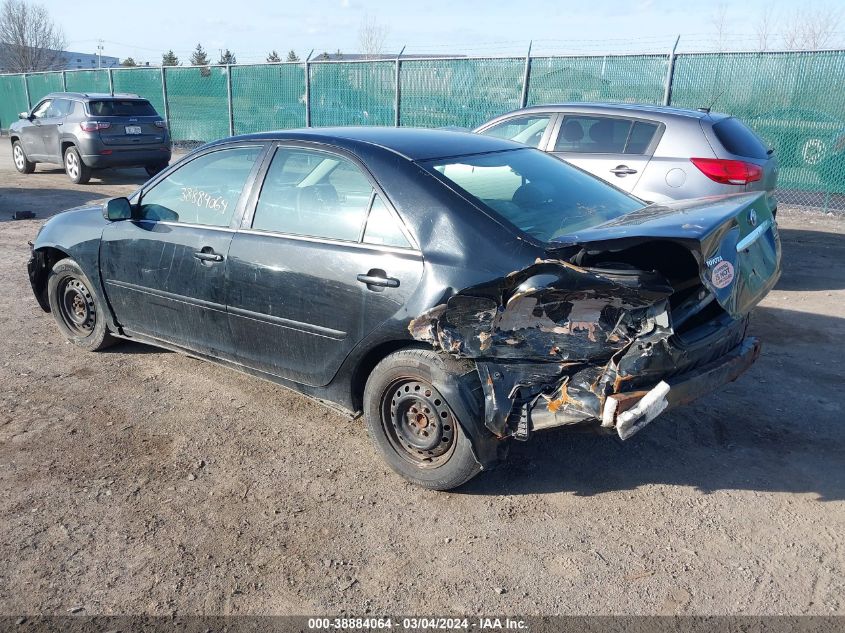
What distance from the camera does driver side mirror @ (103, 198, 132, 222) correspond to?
4.59 m

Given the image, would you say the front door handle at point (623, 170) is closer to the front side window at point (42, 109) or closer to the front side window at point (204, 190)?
the front side window at point (204, 190)

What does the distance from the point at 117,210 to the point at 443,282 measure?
2.56 metres

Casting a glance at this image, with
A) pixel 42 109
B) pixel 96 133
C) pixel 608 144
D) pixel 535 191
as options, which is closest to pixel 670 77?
pixel 608 144

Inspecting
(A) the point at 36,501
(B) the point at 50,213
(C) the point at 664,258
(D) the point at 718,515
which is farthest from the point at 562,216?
(B) the point at 50,213

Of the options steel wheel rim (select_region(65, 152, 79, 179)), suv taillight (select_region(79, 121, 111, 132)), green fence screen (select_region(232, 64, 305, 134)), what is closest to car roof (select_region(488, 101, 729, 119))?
suv taillight (select_region(79, 121, 111, 132))

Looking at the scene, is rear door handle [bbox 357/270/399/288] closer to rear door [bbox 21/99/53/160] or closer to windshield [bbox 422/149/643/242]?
windshield [bbox 422/149/643/242]

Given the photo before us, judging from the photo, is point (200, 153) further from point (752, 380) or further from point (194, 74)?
point (194, 74)

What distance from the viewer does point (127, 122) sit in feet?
46.1

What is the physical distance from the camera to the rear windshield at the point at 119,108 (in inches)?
548

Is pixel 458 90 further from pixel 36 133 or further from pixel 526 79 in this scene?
pixel 36 133

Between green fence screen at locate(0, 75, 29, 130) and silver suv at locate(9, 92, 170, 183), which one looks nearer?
silver suv at locate(9, 92, 170, 183)

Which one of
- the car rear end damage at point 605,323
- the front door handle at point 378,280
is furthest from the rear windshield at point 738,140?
the front door handle at point 378,280

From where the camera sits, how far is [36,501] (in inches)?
133

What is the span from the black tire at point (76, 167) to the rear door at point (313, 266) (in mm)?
11888
